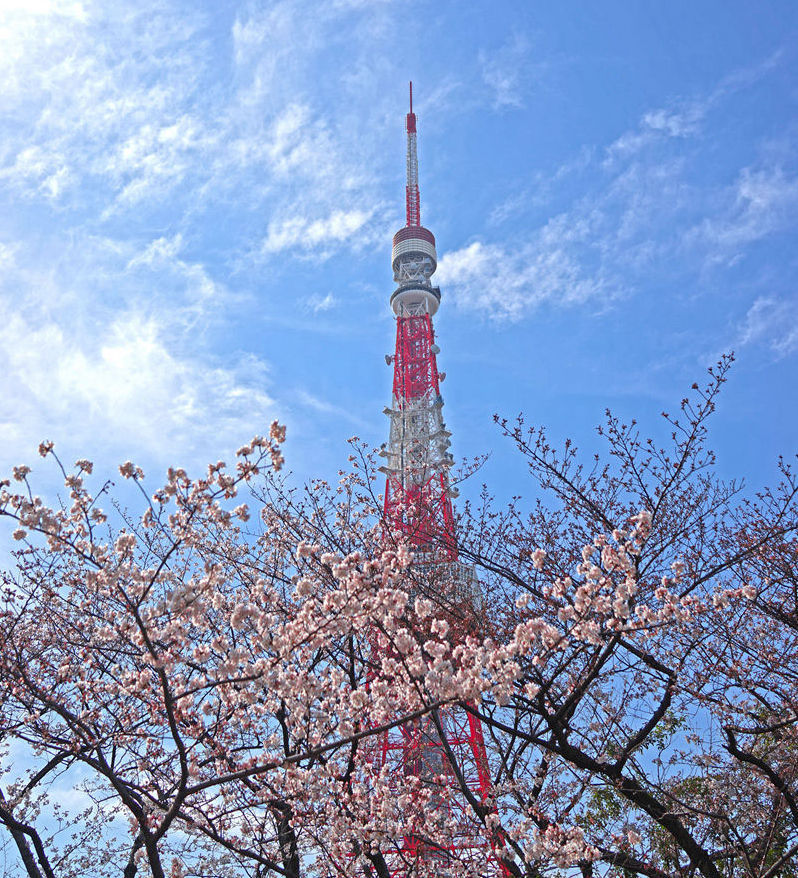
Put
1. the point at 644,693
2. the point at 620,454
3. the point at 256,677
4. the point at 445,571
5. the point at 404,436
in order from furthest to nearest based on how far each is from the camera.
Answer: the point at 404,436
the point at 445,571
the point at 620,454
the point at 644,693
the point at 256,677

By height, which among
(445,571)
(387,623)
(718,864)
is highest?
(445,571)

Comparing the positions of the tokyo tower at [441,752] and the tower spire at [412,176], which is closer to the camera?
the tokyo tower at [441,752]

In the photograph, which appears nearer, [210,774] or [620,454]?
[210,774]

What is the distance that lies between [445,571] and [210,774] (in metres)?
3.26

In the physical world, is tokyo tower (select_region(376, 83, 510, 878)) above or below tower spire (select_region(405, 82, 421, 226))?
below

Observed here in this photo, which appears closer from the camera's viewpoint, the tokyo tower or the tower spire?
the tokyo tower

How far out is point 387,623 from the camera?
14.9ft

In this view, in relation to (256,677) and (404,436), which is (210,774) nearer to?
(256,677)

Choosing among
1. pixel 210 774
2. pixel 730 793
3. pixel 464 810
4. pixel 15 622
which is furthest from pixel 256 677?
pixel 730 793

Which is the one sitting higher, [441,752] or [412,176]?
[412,176]

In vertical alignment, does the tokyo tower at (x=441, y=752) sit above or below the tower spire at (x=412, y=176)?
below

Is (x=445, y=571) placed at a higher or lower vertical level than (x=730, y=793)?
higher

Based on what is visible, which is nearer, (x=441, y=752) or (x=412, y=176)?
(x=441, y=752)

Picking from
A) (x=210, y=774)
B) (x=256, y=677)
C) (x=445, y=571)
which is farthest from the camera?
(x=445, y=571)
